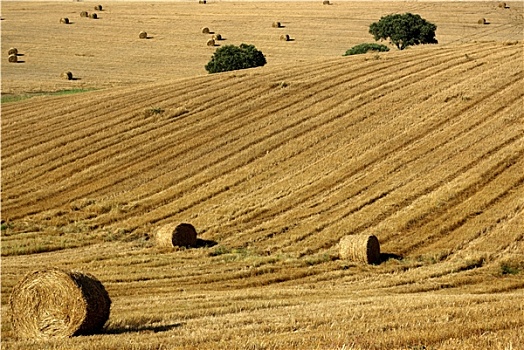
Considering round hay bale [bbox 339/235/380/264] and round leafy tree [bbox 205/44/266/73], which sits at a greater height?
round leafy tree [bbox 205/44/266/73]

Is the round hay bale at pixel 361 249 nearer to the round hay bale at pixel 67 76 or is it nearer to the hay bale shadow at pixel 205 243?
the hay bale shadow at pixel 205 243

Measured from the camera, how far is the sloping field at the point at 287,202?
12.6 meters

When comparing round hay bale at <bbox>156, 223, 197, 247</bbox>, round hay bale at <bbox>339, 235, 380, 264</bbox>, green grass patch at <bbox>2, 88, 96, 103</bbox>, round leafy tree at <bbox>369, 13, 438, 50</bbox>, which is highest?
round leafy tree at <bbox>369, 13, 438, 50</bbox>

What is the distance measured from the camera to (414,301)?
559 inches

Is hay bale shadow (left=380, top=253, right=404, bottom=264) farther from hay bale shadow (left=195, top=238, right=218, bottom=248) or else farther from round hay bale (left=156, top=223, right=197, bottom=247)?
round hay bale (left=156, top=223, right=197, bottom=247)

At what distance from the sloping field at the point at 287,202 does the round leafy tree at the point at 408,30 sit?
958 inches

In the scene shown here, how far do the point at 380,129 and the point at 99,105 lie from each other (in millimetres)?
17617

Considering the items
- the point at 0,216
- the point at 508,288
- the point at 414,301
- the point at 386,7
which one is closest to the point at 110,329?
the point at 414,301

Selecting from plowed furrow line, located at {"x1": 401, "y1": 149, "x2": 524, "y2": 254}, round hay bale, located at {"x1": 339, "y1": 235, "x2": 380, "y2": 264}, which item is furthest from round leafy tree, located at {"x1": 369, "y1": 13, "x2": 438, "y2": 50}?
round hay bale, located at {"x1": 339, "y1": 235, "x2": 380, "y2": 264}

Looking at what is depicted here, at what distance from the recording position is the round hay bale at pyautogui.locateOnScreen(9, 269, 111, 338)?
1230 cm

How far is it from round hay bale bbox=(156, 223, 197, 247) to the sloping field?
13.1 inches

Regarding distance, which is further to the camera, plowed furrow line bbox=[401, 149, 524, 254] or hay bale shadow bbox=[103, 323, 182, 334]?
plowed furrow line bbox=[401, 149, 524, 254]

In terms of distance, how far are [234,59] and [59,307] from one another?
4973 centimetres

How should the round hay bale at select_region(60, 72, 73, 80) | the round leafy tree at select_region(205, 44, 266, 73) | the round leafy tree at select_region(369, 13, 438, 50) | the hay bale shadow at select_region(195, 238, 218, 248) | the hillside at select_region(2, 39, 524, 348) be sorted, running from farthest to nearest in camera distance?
the round leafy tree at select_region(369, 13, 438, 50), the round leafy tree at select_region(205, 44, 266, 73), the round hay bale at select_region(60, 72, 73, 80), the hay bale shadow at select_region(195, 238, 218, 248), the hillside at select_region(2, 39, 524, 348)
